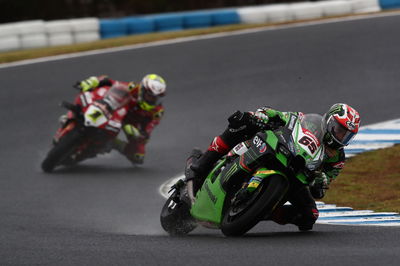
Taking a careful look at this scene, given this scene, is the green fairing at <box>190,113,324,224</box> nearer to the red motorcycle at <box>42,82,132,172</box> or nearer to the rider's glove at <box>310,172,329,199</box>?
the rider's glove at <box>310,172,329,199</box>

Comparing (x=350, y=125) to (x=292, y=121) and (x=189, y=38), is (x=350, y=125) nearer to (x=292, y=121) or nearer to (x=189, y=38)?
(x=292, y=121)

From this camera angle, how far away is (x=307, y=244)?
21.3 ft

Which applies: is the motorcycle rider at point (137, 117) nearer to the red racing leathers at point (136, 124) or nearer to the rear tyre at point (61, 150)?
the red racing leathers at point (136, 124)

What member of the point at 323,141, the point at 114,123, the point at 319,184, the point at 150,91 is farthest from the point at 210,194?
the point at 114,123

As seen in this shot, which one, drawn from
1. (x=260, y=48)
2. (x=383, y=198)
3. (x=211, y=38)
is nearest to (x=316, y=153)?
(x=383, y=198)

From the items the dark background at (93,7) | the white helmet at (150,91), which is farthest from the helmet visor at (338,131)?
the dark background at (93,7)

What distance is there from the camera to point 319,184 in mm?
7117

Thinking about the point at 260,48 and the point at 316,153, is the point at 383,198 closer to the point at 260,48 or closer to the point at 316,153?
the point at 316,153

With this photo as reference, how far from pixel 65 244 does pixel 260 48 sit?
11.7 m

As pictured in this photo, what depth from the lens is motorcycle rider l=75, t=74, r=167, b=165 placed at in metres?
12.2

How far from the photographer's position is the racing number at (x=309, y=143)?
6.87 metres

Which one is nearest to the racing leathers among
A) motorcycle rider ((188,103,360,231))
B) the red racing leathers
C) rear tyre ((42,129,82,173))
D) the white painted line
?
motorcycle rider ((188,103,360,231))

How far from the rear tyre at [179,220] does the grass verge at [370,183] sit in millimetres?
2349

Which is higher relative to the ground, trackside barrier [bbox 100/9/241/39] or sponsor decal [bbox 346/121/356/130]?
sponsor decal [bbox 346/121/356/130]
